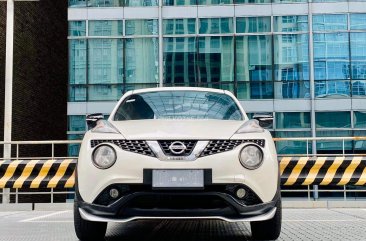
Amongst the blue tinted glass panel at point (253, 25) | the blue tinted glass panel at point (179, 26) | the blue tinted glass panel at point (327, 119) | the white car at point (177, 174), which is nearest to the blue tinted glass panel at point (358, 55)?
the blue tinted glass panel at point (327, 119)

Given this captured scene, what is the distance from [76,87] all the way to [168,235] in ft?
54.5

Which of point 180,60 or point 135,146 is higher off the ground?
point 180,60

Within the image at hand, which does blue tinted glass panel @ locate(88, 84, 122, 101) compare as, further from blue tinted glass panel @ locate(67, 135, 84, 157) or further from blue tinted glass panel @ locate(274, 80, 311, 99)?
blue tinted glass panel @ locate(274, 80, 311, 99)

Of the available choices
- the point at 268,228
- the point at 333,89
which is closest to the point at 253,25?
the point at 333,89

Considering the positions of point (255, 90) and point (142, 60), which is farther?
point (142, 60)

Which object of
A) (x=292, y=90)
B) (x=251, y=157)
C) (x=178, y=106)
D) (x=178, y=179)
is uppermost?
(x=292, y=90)

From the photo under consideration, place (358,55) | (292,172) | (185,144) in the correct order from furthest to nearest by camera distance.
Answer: (358,55) → (292,172) → (185,144)

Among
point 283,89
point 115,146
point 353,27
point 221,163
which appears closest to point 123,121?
point 115,146

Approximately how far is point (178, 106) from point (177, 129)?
109 centimetres

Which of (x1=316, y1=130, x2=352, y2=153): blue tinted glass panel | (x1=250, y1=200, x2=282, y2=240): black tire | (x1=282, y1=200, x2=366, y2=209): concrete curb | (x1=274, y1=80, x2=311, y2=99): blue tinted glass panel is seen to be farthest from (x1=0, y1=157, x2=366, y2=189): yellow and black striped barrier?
(x1=274, y1=80, x2=311, y2=99): blue tinted glass panel

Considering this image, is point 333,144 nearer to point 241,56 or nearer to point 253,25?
point 241,56

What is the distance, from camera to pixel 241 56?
21.8 m

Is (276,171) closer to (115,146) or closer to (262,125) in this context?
(262,125)

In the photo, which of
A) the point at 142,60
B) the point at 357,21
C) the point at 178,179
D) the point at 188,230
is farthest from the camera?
the point at 142,60
